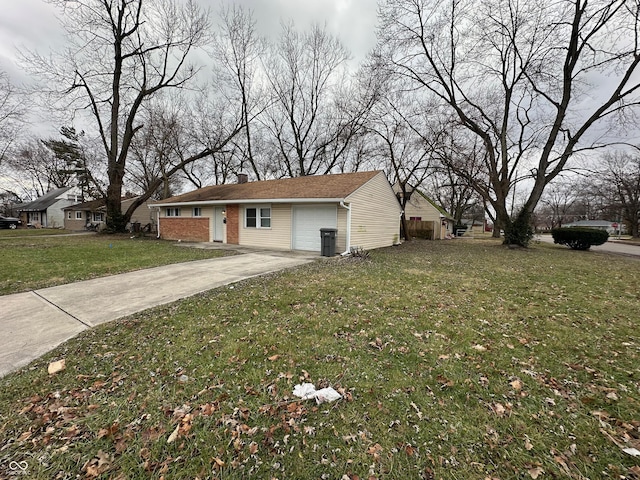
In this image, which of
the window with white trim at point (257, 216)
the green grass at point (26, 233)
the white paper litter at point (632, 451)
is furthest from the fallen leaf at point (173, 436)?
the green grass at point (26, 233)

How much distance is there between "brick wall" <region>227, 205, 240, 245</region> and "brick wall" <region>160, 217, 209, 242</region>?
198cm

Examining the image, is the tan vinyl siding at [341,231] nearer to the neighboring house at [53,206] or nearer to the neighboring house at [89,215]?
the neighboring house at [89,215]

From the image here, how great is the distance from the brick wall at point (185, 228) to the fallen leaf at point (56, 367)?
1320 cm

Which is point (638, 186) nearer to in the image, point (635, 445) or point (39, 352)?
point (635, 445)

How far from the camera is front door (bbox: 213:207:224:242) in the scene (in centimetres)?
1495

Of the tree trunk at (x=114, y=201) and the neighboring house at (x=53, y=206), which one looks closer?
the tree trunk at (x=114, y=201)

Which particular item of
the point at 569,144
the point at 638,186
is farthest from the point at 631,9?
the point at 638,186

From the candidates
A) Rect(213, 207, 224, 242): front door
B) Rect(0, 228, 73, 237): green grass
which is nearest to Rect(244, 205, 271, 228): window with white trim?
Rect(213, 207, 224, 242): front door

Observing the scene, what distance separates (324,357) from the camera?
3.13 m

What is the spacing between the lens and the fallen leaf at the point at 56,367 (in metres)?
2.81

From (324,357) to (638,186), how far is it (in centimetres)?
4391

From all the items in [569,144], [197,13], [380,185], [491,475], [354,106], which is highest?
[197,13]

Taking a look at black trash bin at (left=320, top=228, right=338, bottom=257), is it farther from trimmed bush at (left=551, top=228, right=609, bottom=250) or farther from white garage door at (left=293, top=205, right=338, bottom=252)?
trimmed bush at (left=551, top=228, right=609, bottom=250)

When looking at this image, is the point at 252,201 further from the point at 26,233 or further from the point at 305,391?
the point at 26,233
